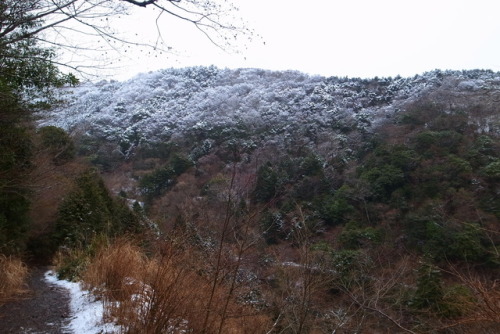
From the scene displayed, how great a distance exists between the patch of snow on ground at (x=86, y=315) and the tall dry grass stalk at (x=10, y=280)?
58cm

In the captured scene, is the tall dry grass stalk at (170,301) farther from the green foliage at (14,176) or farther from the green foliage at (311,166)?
the green foliage at (311,166)

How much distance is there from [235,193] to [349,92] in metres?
38.3

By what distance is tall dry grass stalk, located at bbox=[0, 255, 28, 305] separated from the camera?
12.6 feet

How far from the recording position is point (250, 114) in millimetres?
39688

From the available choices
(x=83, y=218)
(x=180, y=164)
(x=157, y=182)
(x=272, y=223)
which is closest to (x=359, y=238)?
(x=83, y=218)

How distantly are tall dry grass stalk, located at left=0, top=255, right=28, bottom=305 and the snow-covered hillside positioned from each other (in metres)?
19.9

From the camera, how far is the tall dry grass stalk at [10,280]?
385 centimetres

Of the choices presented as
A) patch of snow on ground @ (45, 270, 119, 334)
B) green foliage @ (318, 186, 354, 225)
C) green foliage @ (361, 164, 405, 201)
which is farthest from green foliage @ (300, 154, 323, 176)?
patch of snow on ground @ (45, 270, 119, 334)

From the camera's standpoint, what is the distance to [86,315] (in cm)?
327

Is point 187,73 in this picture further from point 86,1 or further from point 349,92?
point 86,1

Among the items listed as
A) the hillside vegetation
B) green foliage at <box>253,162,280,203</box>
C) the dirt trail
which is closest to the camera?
the hillside vegetation

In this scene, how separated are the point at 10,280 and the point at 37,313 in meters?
1.06

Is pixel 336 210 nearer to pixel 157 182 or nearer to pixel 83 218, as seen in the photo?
pixel 83 218

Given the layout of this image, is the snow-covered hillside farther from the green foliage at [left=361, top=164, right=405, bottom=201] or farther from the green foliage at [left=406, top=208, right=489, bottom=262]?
the green foliage at [left=406, top=208, right=489, bottom=262]
